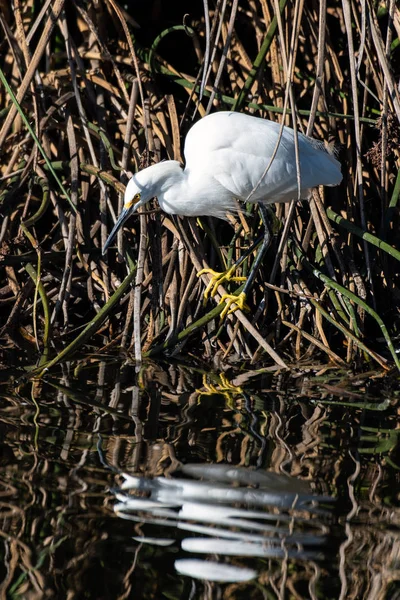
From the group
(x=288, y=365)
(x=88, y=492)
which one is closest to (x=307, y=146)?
(x=288, y=365)

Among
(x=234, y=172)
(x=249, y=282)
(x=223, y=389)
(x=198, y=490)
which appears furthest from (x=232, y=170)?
(x=198, y=490)

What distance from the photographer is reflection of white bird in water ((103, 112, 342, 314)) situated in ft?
11.5

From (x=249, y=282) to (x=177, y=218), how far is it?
1.51ft

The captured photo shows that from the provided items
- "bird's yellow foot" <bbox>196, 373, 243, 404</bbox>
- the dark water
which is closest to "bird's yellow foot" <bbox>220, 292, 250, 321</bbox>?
"bird's yellow foot" <bbox>196, 373, 243, 404</bbox>

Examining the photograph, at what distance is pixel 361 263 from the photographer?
3857mm

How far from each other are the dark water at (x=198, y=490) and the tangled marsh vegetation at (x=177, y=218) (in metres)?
0.51

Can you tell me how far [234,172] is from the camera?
354 centimetres

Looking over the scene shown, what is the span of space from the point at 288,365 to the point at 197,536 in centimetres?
157

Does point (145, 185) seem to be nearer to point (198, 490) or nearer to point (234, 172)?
point (234, 172)

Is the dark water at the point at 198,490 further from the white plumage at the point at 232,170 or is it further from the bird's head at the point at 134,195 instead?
the white plumage at the point at 232,170

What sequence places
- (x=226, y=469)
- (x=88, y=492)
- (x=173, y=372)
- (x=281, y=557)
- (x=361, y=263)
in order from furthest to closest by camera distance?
(x=361, y=263) < (x=173, y=372) < (x=226, y=469) < (x=88, y=492) < (x=281, y=557)

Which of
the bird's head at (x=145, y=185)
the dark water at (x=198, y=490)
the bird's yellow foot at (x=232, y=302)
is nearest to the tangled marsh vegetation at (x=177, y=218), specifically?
the bird's yellow foot at (x=232, y=302)

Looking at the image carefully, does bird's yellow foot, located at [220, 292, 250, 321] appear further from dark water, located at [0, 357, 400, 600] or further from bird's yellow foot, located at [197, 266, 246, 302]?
dark water, located at [0, 357, 400, 600]

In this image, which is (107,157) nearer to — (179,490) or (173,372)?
(173,372)
